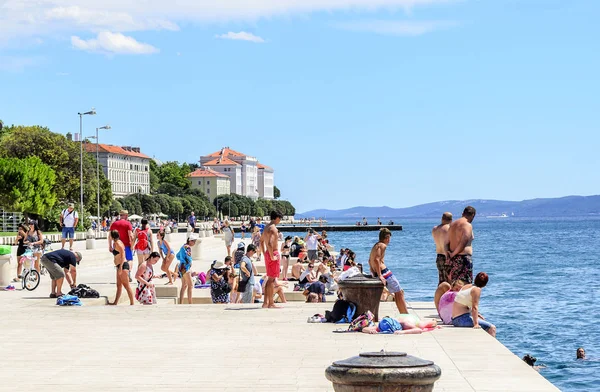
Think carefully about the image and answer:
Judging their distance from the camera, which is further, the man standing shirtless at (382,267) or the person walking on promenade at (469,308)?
the man standing shirtless at (382,267)

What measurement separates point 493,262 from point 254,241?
3130cm

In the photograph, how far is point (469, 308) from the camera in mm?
14055

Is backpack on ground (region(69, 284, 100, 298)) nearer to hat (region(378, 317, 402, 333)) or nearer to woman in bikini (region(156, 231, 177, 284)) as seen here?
woman in bikini (region(156, 231, 177, 284))

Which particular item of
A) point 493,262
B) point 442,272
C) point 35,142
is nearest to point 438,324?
point 442,272

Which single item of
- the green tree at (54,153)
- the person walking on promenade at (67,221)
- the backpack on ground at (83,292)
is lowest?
the backpack on ground at (83,292)

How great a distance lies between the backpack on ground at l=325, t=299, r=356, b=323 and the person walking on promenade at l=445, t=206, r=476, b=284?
178 centimetres

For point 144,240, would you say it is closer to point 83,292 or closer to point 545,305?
point 83,292

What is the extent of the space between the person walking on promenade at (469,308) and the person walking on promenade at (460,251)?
1.14 meters

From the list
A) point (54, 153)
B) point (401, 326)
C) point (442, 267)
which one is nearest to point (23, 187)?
point (54, 153)

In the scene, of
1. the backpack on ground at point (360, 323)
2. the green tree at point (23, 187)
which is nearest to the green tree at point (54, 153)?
the green tree at point (23, 187)

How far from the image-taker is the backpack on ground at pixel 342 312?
14664 millimetres

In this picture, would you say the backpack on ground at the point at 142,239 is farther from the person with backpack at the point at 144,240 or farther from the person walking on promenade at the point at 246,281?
the person walking on promenade at the point at 246,281

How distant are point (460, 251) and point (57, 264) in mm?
7853

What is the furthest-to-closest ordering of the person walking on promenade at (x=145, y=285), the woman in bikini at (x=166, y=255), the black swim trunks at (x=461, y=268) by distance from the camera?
the woman in bikini at (x=166, y=255), the person walking on promenade at (x=145, y=285), the black swim trunks at (x=461, y=268)
